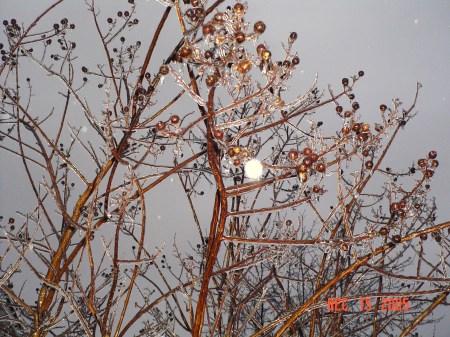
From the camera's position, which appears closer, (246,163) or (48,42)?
(246,163)

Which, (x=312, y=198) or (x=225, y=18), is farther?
(x=312, y=198)

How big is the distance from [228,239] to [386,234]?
91cm

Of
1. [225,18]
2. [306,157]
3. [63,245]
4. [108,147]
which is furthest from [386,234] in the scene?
[63,245]

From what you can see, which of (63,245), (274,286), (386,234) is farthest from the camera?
(274,286)

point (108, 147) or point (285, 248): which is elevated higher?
point (108, 147)

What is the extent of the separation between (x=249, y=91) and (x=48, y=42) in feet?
12.3

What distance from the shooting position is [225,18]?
1.70 metres

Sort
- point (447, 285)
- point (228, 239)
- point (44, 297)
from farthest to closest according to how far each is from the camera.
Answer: point (44, 297), point (447, 285), point (228, 239)

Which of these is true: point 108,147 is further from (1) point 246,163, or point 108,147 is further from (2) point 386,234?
(2) point 386,234

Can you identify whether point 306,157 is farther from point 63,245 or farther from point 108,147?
point 63,245

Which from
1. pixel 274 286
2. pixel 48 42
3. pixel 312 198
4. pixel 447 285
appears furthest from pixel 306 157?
pixel 274 286

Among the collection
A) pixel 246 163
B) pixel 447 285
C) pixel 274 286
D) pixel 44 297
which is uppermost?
pixel 274 286

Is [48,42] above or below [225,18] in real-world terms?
above

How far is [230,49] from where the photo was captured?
1673 mm
